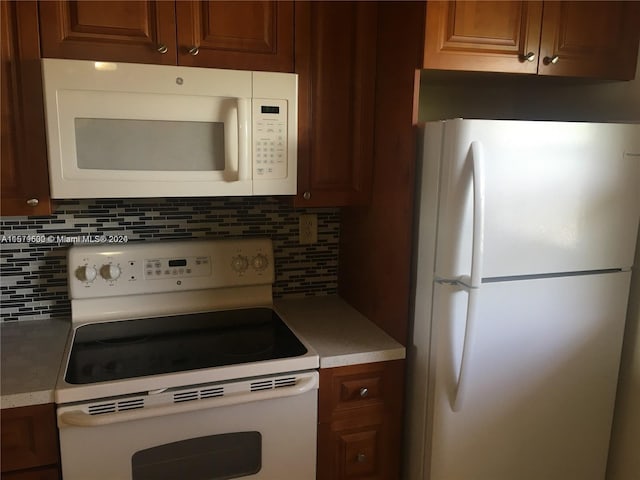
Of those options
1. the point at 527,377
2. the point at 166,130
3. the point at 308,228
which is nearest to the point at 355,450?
the point at 527,377

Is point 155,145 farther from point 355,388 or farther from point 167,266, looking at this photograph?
point 355,388

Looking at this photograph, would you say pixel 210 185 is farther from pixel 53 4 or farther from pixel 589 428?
pixel 589 428

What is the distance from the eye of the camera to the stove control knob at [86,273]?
71.7 inches

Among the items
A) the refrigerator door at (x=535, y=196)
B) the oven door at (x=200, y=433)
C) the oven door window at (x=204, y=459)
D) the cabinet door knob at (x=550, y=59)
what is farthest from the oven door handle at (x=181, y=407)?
the cabinet door knob at (x=550, y=59)

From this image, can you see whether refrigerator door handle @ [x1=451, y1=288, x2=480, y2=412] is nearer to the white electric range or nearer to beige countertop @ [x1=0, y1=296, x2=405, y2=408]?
beige countertop @ [x1=0, y1=296, x2=405, y2=408]

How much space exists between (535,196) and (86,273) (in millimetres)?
1489

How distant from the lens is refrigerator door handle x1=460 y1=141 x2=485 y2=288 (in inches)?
55.7

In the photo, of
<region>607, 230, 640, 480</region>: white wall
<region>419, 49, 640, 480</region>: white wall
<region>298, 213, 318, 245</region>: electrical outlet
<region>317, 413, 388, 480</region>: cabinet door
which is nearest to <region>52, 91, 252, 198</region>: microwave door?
<region>298, 213, 318, 245</region>: electrical outlet

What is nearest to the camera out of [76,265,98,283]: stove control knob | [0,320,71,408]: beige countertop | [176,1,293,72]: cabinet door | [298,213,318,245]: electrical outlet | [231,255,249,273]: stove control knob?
[0,320,71,408]: beige countertop

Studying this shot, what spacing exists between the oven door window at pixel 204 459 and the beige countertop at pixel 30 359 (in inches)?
12.8

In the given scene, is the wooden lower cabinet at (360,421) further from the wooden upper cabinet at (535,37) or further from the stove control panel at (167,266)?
the wooden upper cabinet at (535,37)

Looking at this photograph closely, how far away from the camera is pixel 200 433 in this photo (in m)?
1.52

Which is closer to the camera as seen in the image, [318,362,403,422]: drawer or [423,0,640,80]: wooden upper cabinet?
[423,0,640,80]: wooden upper cabinet

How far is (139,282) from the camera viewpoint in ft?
6.21
